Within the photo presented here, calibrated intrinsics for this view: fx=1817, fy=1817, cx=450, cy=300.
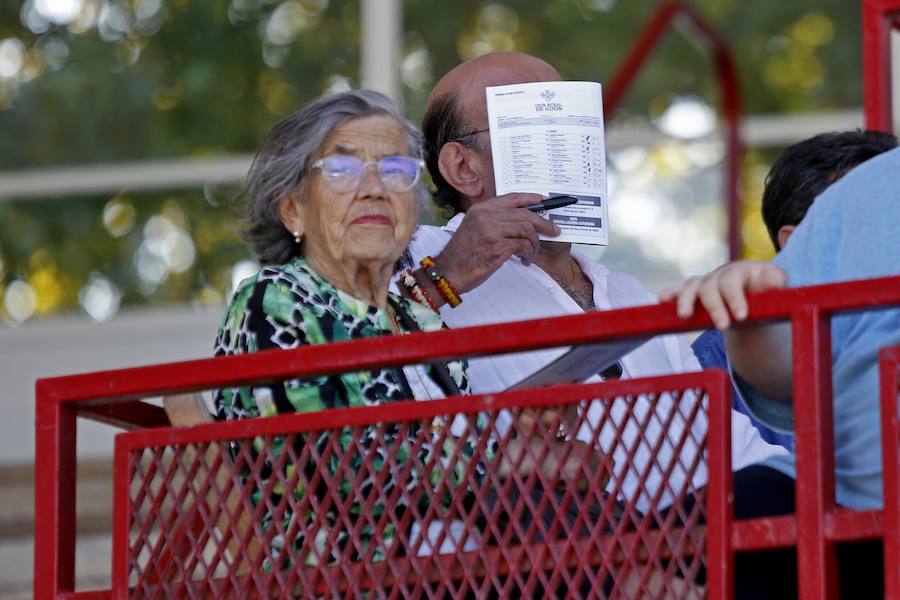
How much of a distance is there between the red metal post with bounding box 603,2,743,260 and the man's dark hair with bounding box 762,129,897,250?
2.30 m

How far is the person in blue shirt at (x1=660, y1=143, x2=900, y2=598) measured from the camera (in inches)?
106

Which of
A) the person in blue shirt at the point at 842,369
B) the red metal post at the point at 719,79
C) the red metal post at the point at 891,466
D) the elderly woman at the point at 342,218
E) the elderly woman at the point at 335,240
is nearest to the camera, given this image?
the red metal post at the point at 891,466

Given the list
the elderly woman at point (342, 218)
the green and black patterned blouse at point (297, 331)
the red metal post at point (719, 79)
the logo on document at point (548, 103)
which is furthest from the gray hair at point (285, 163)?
the red metal post at point (719, 79)

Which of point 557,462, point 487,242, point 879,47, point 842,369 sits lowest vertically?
point 557,462

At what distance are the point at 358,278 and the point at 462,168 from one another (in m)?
0.61

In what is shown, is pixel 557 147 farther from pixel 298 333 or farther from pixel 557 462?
pixel 557 462

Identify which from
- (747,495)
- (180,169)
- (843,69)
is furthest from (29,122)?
(747,495)

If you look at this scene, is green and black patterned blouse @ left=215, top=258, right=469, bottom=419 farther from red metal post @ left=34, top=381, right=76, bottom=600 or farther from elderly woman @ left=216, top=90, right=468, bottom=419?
red metal post @ left=34, top=381, right=76, bottom=600

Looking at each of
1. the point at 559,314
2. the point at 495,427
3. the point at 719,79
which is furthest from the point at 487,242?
the point at 719,79

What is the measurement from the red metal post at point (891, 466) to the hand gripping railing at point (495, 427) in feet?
0.13

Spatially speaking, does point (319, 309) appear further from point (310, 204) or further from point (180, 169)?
point (180, 169)

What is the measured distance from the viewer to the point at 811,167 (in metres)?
4.04

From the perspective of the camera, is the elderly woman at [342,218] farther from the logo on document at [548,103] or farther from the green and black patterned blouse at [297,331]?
the logo on document at [548,103]

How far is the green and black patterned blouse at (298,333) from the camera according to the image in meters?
2.96
